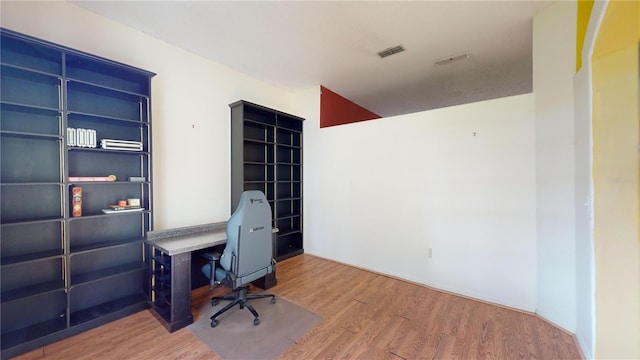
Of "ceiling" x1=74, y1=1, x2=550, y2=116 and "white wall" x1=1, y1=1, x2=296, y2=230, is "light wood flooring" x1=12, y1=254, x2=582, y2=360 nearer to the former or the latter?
"white wall" x1=1, y1=1, x2=296, y2=230

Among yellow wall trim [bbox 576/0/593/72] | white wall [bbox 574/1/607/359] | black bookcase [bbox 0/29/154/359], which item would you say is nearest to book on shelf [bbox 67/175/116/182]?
black bookcase [bbox 0/29/154/359]

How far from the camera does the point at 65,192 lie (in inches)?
78.7

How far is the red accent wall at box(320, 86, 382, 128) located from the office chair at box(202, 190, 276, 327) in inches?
96.0

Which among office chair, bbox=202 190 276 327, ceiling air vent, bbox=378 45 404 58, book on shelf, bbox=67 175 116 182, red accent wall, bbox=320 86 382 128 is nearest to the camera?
book on shelf, bbox=67 175 116 182

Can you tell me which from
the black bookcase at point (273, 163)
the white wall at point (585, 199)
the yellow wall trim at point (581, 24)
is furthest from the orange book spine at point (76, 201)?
the yellow wall trim at point (581, 24)

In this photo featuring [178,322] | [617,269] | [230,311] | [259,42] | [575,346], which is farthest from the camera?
[259,42]

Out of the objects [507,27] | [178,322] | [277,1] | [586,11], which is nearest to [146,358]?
[178,322]

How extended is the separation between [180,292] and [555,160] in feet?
12.3

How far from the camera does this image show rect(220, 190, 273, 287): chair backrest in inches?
85.5

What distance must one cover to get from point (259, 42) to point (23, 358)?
3.59m

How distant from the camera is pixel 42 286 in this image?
6.58 feet

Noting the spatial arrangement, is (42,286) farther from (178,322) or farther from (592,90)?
(592,90)

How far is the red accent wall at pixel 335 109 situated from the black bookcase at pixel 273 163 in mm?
473

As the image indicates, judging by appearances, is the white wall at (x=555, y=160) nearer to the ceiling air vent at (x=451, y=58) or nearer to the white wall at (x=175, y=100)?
the ceiling air vent at (x=451, y=58)
